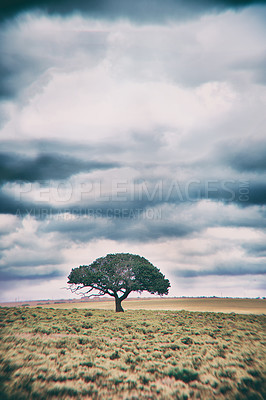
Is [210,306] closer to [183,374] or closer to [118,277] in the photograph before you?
[118,277]

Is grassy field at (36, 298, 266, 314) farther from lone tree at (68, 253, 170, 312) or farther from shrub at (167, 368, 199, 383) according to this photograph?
shrub at (167, 368, 199, 383)

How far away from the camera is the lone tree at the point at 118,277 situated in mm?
44781

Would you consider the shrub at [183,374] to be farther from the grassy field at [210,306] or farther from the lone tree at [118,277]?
the grassy field at [210,306]

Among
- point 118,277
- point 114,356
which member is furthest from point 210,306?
point 114,356

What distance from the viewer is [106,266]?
4575 cm

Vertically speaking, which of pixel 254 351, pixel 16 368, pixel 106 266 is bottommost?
pixel 254 351

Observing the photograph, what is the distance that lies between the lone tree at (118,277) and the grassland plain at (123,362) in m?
19.0

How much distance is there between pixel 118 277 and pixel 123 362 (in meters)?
27.8

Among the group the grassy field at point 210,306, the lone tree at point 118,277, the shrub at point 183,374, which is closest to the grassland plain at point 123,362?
the shrub at point 183,374

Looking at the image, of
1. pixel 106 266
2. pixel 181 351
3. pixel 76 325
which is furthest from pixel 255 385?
pixel 106 266

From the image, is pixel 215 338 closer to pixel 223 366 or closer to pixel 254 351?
pixel 254 351

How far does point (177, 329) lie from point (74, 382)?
52.5ft

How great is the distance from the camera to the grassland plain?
12734 millimetres

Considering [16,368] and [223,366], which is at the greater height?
[16,368]
